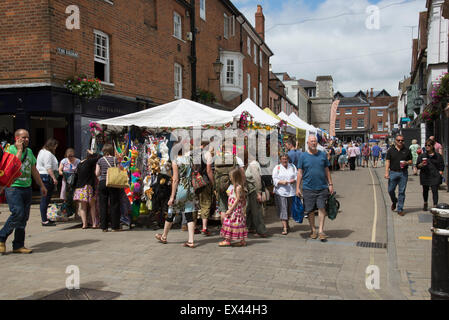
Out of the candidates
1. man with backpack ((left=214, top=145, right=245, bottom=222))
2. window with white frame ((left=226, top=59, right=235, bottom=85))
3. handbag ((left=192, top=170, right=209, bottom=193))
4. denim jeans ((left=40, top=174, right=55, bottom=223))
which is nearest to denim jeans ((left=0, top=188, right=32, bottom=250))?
denim jeans ((left=40, top=174, right=55, bottom=223))

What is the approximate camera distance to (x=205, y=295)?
4215 millimetres

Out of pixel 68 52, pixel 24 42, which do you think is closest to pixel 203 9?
pixel 68 52

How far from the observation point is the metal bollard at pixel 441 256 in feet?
12.7

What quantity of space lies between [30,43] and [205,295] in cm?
994

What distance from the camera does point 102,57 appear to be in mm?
13383

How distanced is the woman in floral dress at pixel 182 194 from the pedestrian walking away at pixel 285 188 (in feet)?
6.09

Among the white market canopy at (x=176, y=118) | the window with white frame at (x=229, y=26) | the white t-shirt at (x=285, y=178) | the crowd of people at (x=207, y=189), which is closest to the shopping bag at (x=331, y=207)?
the crowd of people at (x=207, y=189)

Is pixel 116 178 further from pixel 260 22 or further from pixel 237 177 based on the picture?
pixel 260 22

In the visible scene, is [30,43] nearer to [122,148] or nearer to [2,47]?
[2,47]

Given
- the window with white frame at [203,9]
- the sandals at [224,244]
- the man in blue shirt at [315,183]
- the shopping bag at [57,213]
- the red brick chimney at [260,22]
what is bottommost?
the sandals at [224,244]

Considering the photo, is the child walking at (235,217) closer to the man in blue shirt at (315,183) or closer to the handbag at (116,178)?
the man in blue shirt at (315,183)

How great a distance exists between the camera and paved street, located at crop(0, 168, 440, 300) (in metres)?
4.41

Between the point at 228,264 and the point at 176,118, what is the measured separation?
4.48 metres

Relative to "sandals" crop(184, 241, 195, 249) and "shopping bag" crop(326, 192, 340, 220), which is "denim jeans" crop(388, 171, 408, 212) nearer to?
"shopping bag" crop(326, 192, 340, 220)
